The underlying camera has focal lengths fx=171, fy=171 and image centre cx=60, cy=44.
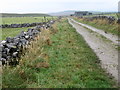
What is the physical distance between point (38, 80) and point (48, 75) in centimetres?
63

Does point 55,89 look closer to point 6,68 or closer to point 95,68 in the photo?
point 6,68

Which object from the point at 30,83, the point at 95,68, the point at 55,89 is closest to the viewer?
the point at 55,89

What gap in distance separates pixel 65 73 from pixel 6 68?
91.9 inches

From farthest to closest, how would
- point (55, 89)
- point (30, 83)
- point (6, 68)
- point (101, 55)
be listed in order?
point (101, 55), point (6, 68), point (30, 83), point (55, 89)

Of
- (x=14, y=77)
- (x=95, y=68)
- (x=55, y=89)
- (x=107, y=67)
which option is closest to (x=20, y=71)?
(x=14, y=77)

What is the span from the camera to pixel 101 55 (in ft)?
33.4

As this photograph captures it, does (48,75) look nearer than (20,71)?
No

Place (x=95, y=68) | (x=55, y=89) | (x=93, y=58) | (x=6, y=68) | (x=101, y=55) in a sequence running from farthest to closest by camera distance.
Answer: (x=101, y=55) < (x=93, y=58) < (x=95, y=68) < (x=6, y=68) < (x=55, y=89)

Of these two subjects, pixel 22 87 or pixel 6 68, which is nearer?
pixel 22 87

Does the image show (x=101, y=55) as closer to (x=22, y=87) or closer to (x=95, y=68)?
(x=95, y=68)

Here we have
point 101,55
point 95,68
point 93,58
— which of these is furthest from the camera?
point 101,55

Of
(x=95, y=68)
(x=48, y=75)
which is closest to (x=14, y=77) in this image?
(x=48, y=75)

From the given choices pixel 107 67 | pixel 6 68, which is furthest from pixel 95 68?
pixel 6 68

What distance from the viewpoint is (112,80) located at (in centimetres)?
639
